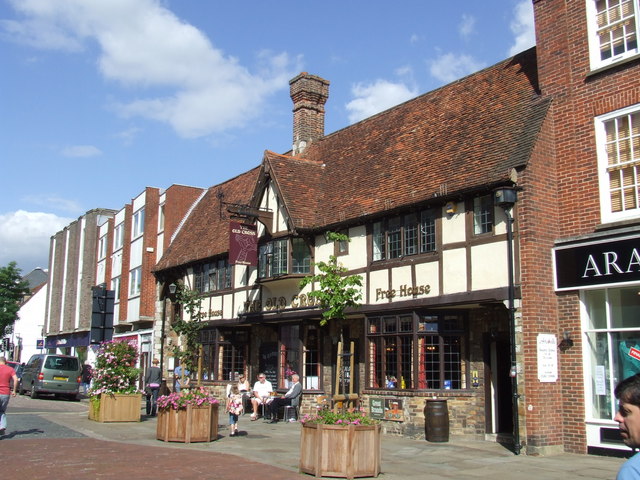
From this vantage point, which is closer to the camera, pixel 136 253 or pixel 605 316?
pixel 605 316

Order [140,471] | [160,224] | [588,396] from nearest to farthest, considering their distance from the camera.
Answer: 1. [140,471]
2. [588,396]
3. [160,224]

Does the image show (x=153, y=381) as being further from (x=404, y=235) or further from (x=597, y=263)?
(x=597, y=263)

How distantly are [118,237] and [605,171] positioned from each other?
3189 centimetres

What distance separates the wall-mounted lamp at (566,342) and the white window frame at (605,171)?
7.72 feet

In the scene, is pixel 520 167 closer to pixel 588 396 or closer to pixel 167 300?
pixel 588 396

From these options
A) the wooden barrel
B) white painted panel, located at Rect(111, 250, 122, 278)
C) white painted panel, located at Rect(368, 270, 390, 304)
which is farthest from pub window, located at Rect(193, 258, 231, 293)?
white painted panel, located at Rect(111, 250, 122, 278)

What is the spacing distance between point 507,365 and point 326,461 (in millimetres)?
6727

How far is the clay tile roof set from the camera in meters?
25.7

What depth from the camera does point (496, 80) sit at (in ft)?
59.0

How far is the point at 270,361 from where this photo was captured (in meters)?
22.2

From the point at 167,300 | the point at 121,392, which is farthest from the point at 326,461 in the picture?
the point at 167,300

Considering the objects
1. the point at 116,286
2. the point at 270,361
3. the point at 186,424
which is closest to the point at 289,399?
the point at 270,361

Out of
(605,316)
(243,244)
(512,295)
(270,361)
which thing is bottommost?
(270,361)

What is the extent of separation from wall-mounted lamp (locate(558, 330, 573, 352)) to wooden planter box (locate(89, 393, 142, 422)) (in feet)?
35.6
